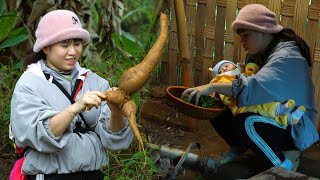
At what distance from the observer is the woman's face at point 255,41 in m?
3.55

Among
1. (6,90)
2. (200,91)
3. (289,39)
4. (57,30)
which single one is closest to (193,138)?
(200,91)

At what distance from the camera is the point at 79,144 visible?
2623 mm

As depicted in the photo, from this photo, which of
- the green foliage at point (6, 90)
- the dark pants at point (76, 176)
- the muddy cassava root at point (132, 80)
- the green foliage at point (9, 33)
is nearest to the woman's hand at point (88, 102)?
the muddy cassava root at point (132, 80)

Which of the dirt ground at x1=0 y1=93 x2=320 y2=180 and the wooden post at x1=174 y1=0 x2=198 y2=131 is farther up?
the wooden post at x1=174 y1=0 x2=198 y2=131

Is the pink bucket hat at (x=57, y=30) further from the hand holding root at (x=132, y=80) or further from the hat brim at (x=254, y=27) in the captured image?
the hat brim at (x=254, y=27)

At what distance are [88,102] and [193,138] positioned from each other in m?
2.35

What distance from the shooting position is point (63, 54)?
2568 millimetres

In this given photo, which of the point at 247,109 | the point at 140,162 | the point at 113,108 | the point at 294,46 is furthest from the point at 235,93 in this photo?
the point at 113,108

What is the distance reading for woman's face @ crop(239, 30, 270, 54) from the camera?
3.55m

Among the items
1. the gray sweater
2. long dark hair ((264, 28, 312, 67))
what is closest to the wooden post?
long dark hair ((264, 28, 312, 67))

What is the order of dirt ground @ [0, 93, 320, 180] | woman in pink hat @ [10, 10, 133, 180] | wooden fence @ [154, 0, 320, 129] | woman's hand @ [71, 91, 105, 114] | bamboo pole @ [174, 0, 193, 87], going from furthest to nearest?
bamboo pole @ [174, 0, 193, 87]
wooden fence @ [154, 0, 320, 129]
dirt ground @ [0, 93, 320, 180]
woman in pink hat @ [10, 10, 133, 180]
woman's hand @ [71, 91, 105, 114]

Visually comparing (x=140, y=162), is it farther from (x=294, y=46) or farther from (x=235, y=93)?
(x=294, y=46)

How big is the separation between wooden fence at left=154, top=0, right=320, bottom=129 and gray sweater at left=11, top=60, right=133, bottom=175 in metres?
2.02

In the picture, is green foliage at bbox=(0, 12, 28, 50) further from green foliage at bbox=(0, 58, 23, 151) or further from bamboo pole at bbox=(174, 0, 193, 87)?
bamboo pole at bbox=(174, 0, 193, 87)
